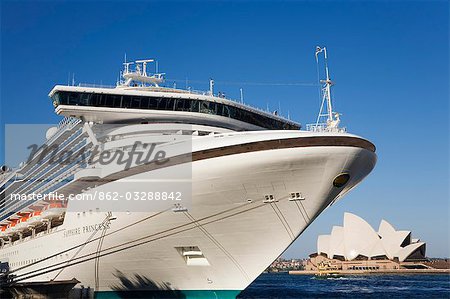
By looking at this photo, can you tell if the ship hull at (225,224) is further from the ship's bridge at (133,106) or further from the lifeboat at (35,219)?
the lifeboat at (35,219)

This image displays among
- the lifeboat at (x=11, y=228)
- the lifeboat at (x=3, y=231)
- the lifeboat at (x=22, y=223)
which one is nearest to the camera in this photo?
the lifeboat at (x=22, y=223)

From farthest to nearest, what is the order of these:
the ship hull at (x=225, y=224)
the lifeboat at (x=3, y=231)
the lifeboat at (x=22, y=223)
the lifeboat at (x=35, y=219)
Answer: the lifeboat at (x=3, y=231)
the lifeboat at (x=22, y=223)
the lifeboat at (x=35, y=219)
the ship hull at (x=225, y=224)

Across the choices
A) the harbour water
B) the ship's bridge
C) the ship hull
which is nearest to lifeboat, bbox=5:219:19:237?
the ship hull

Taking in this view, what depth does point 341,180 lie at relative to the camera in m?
18.1

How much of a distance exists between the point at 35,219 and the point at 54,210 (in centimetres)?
316

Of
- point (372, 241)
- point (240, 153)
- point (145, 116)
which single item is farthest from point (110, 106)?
point (372, 241)

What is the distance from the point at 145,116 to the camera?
21703mm

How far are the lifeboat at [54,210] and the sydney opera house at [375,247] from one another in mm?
63742

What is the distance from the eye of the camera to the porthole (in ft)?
58.8

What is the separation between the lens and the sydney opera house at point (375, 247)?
8469 centimetres

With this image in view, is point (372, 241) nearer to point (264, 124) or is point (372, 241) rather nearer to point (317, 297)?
point (317, 297)
